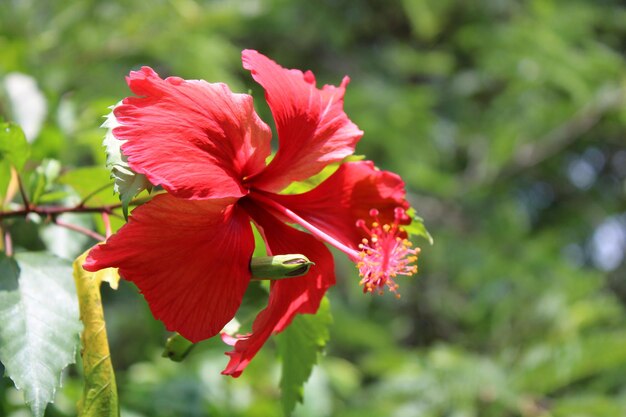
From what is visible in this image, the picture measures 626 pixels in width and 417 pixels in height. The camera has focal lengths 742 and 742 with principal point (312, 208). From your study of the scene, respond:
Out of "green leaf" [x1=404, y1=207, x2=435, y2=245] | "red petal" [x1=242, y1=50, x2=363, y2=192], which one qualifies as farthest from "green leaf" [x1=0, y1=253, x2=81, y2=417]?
"green leaf" [x1=404, y1=207, x2=435, y2=245]

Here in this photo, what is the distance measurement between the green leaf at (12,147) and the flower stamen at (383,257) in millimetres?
375

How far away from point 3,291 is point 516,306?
7.20ft

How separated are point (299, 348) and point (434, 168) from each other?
2.48 m

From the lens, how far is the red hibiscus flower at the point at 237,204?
2.04ft

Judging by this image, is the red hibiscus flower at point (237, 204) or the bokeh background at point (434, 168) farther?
the bokeh background at point (434, 168)

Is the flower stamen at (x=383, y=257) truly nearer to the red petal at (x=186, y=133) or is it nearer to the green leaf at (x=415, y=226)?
the green leaf at (x=415, y=226)

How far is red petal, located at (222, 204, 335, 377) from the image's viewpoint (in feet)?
2.24

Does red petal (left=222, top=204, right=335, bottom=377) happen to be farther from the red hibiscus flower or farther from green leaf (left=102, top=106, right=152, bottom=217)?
green leaf (left=102, top=106, right=152, bottom=217)

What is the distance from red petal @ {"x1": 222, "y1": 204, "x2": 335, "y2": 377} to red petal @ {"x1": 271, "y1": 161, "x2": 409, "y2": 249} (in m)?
0.03

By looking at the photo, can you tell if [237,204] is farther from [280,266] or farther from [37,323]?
[37,323]

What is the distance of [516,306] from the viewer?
8.69ft

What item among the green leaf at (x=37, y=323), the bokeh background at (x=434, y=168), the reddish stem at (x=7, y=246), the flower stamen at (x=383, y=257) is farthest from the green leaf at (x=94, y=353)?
the bokeh background at (x=434, y=168)

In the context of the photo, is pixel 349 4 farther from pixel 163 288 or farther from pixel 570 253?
pixel 163 288

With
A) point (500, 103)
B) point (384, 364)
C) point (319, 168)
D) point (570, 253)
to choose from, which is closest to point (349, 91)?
point (500, 103)
